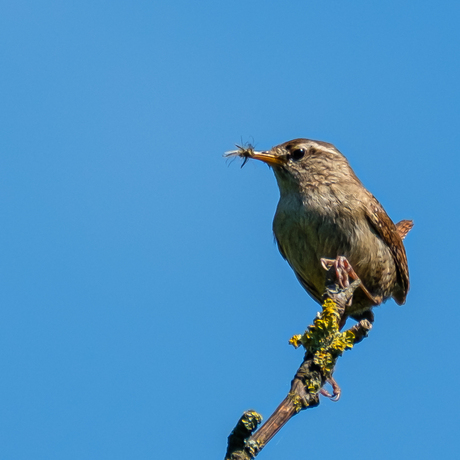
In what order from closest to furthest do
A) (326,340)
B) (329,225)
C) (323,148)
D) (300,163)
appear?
1. (326,340)
2. (329,225)
3. (300,163)
4. (323,148)

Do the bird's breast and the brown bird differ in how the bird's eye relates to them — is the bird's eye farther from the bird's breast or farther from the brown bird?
the bird's breast

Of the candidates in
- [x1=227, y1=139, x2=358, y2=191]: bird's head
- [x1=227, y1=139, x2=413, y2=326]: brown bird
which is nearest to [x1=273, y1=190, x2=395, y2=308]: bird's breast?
[x1=227, y1=139, x2=413, y2=326]: brown bird

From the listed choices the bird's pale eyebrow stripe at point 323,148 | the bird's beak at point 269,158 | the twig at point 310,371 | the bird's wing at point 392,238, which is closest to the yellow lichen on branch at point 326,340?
the twig at point 310,371

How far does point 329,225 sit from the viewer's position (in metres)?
5.67

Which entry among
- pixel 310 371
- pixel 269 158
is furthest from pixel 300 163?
pixel 310 371

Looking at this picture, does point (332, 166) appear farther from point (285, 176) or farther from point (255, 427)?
point (255, 427)

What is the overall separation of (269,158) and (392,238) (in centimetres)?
131

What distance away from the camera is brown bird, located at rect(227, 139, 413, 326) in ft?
18.7

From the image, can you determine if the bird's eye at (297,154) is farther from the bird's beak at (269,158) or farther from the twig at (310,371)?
the twig at (310,371)

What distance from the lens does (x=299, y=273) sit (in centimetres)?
618

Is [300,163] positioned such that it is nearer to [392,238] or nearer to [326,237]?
[326,237]

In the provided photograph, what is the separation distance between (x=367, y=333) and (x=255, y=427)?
66.1 inches

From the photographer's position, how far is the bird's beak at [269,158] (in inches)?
243

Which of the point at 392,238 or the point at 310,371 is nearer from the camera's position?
the point at 310,371
